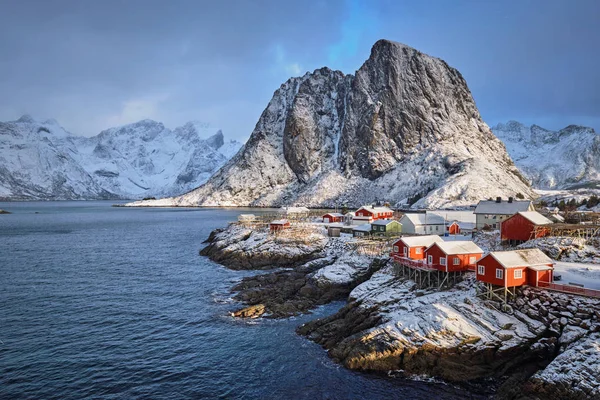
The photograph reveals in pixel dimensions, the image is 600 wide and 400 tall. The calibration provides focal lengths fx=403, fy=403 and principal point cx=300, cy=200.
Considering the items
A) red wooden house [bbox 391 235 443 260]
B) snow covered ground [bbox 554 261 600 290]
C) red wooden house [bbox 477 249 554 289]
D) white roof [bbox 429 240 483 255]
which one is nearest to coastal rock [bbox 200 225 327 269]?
red wooden house [bbox 391 235 443 260]

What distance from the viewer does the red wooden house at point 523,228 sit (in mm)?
48075

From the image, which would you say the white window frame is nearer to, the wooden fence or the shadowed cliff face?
the wooden fence

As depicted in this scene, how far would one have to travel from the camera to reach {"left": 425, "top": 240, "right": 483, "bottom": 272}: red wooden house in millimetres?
38475

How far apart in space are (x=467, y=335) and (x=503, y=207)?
4891 centimetres

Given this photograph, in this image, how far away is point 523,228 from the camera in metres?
49.3

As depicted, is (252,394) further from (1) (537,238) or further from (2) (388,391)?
(1) (537,238)

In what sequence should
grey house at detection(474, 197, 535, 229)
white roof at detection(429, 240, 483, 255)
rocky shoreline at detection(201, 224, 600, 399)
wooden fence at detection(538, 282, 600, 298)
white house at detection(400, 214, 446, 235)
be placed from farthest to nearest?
1. white house at detection(400, 214, 446, 235)
2. grey house at detection(474, 197, 535, 229)
3. white roof at detection(429, 240, 483, 255)
4. wooden fence at detection(538, 282, 600, 298)
5. rocky shoreline at detection(201, 224, 600, 399)

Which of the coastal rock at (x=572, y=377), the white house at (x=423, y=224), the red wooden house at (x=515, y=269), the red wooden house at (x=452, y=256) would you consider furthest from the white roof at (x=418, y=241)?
the white house at (x=423, y=224)

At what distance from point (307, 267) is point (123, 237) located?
64.9m

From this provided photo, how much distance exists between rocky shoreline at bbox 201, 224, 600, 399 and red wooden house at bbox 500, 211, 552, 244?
16371mm

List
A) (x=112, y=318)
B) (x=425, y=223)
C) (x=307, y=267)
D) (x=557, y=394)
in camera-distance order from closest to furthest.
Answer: (x=557, y=394) → (x=112, y=318) → (x=307, y=267) → (x=425, y=223)

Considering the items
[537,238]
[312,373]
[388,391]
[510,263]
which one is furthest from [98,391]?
[537,238]

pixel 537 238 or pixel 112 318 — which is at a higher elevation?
pixel 537 238

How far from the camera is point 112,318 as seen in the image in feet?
129
